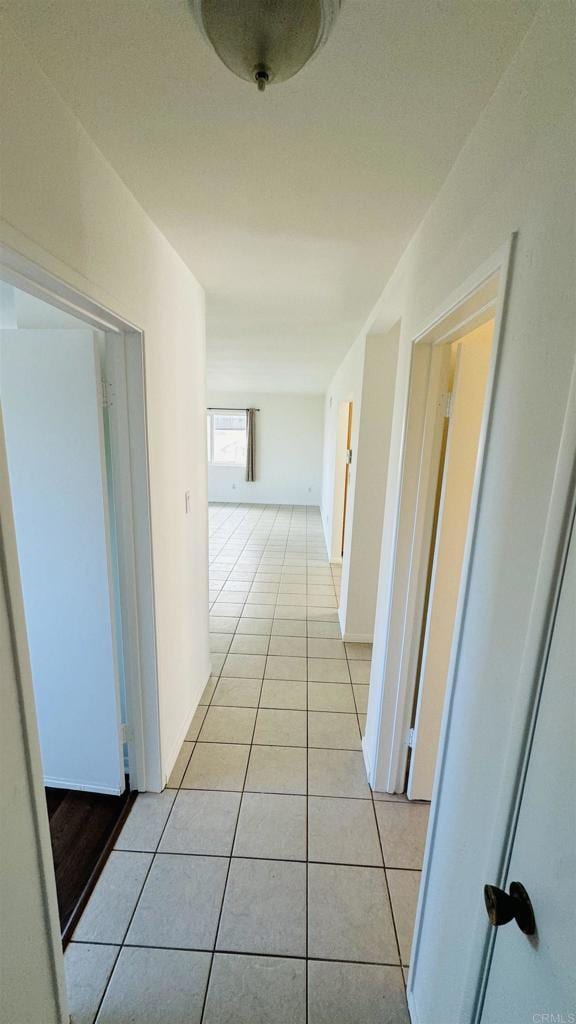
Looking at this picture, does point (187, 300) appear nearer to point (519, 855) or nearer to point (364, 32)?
point (364, 32)

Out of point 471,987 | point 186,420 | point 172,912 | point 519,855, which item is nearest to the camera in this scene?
point 519,855

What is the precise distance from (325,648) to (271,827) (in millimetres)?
1502

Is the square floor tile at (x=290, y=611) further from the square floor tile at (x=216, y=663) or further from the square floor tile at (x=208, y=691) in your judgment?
the square floor tile at (x=208, y=691)

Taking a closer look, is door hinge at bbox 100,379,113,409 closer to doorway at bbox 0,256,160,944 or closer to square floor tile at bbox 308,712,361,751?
doorway at bbox 0,256,160,944

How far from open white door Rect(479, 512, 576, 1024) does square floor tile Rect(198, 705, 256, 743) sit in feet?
5.49

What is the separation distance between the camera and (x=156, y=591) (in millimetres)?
1644

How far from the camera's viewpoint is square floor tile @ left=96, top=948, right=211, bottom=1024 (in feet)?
3.59

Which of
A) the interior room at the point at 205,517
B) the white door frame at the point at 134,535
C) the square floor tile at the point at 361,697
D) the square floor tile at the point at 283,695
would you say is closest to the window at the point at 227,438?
the interior room at the point at 205,517

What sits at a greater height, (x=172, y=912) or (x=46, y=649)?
→ (x=46, y=649)

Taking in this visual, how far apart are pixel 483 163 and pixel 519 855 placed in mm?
1414

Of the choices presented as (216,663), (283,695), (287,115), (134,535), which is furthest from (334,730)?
(287,115)

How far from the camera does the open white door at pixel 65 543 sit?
4.71ft

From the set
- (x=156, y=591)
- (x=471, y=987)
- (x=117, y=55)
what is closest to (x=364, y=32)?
(x=117, y=55)

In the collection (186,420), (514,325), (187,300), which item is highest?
(187,300)
